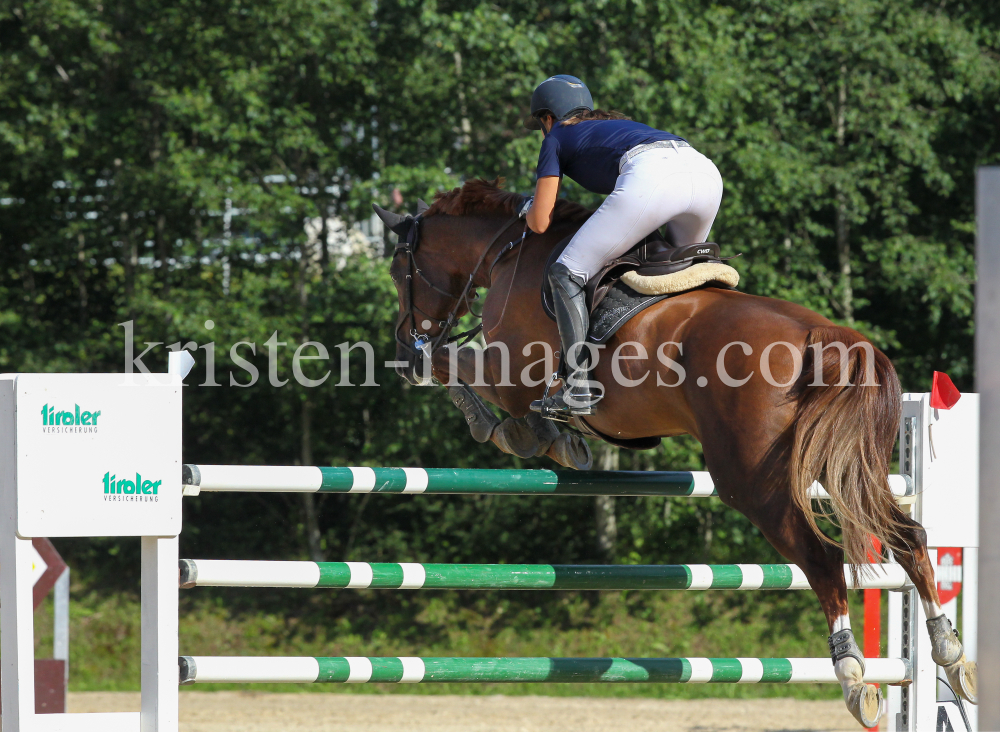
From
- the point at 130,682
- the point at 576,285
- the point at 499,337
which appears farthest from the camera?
the point at 130,682

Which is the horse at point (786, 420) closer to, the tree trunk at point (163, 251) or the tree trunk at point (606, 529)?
the tree trunk at point (606, 529)

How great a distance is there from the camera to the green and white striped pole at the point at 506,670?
3186 millimetres

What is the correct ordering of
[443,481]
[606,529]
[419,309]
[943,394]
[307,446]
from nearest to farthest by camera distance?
[443,481] → [943,394] → [419,309] → [606,529] → [307,446]

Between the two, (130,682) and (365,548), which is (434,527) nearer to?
(365,548)

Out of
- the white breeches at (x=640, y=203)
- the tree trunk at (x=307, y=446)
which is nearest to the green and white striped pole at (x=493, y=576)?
A: the white breeches at (x=640, y=203)

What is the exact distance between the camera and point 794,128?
408 inches

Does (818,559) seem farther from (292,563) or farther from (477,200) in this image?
(477,200)

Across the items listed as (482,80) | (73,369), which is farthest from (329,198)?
(73,369)

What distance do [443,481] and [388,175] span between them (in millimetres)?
6217

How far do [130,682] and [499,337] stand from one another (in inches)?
285

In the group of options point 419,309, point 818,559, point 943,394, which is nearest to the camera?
point 818,559

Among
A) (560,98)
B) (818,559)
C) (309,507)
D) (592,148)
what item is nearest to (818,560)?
(818,559)

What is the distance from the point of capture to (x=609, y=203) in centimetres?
345

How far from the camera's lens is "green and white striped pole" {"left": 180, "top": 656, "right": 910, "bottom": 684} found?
10.5ft
